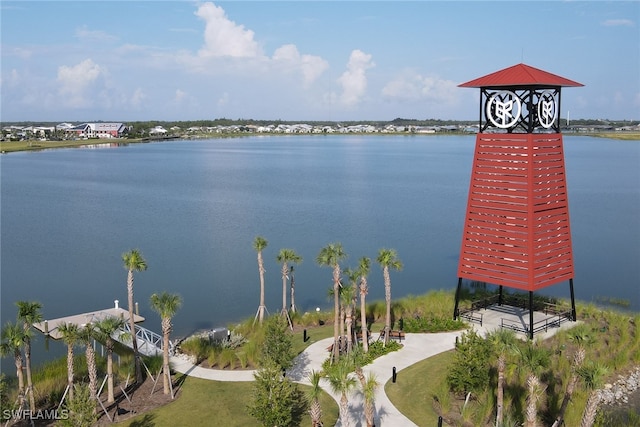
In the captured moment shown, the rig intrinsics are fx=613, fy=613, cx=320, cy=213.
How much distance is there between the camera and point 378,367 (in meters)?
27.3

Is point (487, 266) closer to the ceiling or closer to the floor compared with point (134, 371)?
closer to the ceiling

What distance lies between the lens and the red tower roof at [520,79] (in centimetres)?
2956

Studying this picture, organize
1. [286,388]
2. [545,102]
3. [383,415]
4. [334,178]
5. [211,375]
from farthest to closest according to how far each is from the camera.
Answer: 1. [334,178]
2. [545,102]
3. [211,375]
4. [383,415]
5. [286,388]

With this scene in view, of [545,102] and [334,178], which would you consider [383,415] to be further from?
[334,178]

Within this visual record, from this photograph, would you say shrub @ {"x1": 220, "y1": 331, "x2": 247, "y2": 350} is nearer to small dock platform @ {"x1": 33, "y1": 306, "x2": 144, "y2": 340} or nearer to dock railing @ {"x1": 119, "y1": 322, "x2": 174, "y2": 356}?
dock railing @ {"x1": 119, "y1": 322, "x2": 174, "y2": 356}

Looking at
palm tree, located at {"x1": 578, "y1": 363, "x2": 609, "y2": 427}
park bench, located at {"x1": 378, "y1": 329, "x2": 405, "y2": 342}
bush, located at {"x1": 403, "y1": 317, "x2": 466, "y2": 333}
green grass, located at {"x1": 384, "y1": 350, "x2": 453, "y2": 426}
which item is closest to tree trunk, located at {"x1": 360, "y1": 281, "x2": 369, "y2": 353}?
park bench, located at {"x1": 378, "y1": 329, "x2": 405, "y2": 342}

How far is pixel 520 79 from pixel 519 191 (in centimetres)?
545

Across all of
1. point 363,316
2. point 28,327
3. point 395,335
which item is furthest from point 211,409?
point 395,335

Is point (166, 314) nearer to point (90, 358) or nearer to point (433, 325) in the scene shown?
point (90, 358)

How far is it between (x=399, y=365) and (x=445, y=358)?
231 cm

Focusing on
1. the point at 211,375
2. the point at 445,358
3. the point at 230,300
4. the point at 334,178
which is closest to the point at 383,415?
the point at 445,358

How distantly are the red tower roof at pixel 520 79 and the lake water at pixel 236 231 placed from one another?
57.4 feet

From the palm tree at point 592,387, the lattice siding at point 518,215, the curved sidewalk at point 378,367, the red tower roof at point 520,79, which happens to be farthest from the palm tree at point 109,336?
the red tower roof at point 520,79

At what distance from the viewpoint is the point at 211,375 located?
88.2 feet
